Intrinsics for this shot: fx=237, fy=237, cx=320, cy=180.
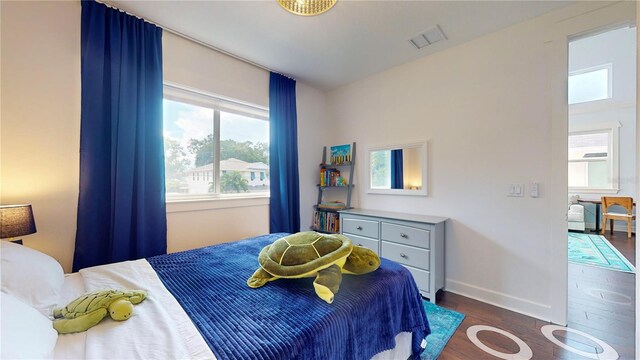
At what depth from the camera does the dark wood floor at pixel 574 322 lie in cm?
160

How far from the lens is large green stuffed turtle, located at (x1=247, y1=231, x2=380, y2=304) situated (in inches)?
44.6

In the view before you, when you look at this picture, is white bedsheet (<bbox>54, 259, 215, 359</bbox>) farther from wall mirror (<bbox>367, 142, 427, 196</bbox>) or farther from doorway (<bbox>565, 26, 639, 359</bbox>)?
Answer: doorway (<bbox>565, 26, 639, 359</bbox>)

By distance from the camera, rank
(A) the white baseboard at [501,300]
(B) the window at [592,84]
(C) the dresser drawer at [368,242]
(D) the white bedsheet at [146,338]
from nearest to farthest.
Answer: (D) the white bedsheet at [146,338]
(A) the white baseboard at [501,300]
(C) the dresser drawer at [368,242]
(B) the window at [592,84]

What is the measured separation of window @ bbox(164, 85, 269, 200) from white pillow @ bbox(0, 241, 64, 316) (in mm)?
1134

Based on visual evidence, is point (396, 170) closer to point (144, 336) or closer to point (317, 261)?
point (317, 261)

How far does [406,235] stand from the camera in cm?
239

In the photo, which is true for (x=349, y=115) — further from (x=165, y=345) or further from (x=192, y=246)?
(x=165, y=345)

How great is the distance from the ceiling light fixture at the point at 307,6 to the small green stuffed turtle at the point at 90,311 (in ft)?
5.50

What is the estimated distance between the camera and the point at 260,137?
3.01m

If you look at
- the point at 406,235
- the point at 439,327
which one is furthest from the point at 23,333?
the point at 406,235

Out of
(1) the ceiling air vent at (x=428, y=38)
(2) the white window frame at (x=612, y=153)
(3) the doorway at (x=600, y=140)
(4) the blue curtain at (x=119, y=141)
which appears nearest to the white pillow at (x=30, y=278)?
(4) the blue curtain at (x=119, y=141)

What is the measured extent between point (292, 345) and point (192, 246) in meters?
1.90

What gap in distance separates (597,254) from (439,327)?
11.2 feet

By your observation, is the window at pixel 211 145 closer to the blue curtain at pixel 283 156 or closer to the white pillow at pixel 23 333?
the blue curtain at pixel 283 156
